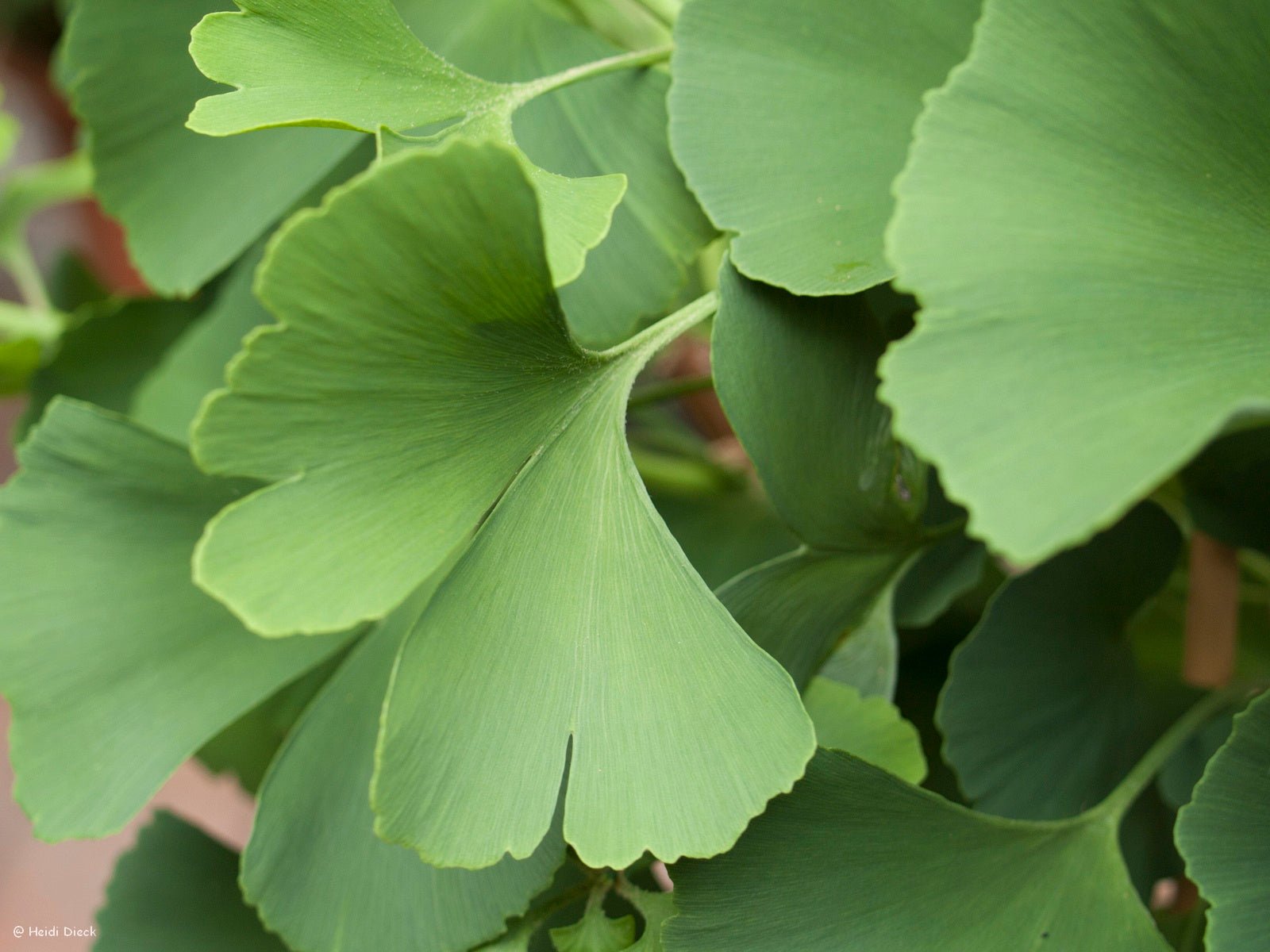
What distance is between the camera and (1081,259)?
0.23 meters

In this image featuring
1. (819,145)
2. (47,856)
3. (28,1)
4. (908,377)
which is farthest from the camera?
(28,1)

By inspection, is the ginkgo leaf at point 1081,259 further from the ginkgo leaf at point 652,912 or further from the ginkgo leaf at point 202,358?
the ginkgo leaf at point 202,358

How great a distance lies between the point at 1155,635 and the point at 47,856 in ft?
3.80

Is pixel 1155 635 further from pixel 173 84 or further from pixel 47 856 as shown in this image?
pixel 47 856

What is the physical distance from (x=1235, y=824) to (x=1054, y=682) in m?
0.11

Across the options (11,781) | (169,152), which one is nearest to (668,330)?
(169,152)

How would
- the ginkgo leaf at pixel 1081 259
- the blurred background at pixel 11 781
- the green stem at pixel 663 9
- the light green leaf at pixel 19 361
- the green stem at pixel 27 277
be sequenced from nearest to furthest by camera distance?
the ginkgo leaf at pixel 1081 259 → the green stem at pixel 663 9 → the light green leaf at pixel 19 361 → the green stem at pixel 27 277 → the blurred background at pixel 11 781

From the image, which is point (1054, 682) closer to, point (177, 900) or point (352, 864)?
point (352, 864)

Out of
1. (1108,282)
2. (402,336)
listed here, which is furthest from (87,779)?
(1108,282)

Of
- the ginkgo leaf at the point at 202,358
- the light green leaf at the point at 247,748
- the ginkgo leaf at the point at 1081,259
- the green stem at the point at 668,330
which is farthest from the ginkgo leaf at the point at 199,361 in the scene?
the ginkgo leaf at the point at 1081,259

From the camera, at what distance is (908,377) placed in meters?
0.21

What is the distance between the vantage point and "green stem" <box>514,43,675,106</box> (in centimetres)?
34

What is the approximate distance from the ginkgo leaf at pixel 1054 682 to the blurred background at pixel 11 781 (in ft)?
2.28

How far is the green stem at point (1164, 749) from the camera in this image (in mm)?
353
